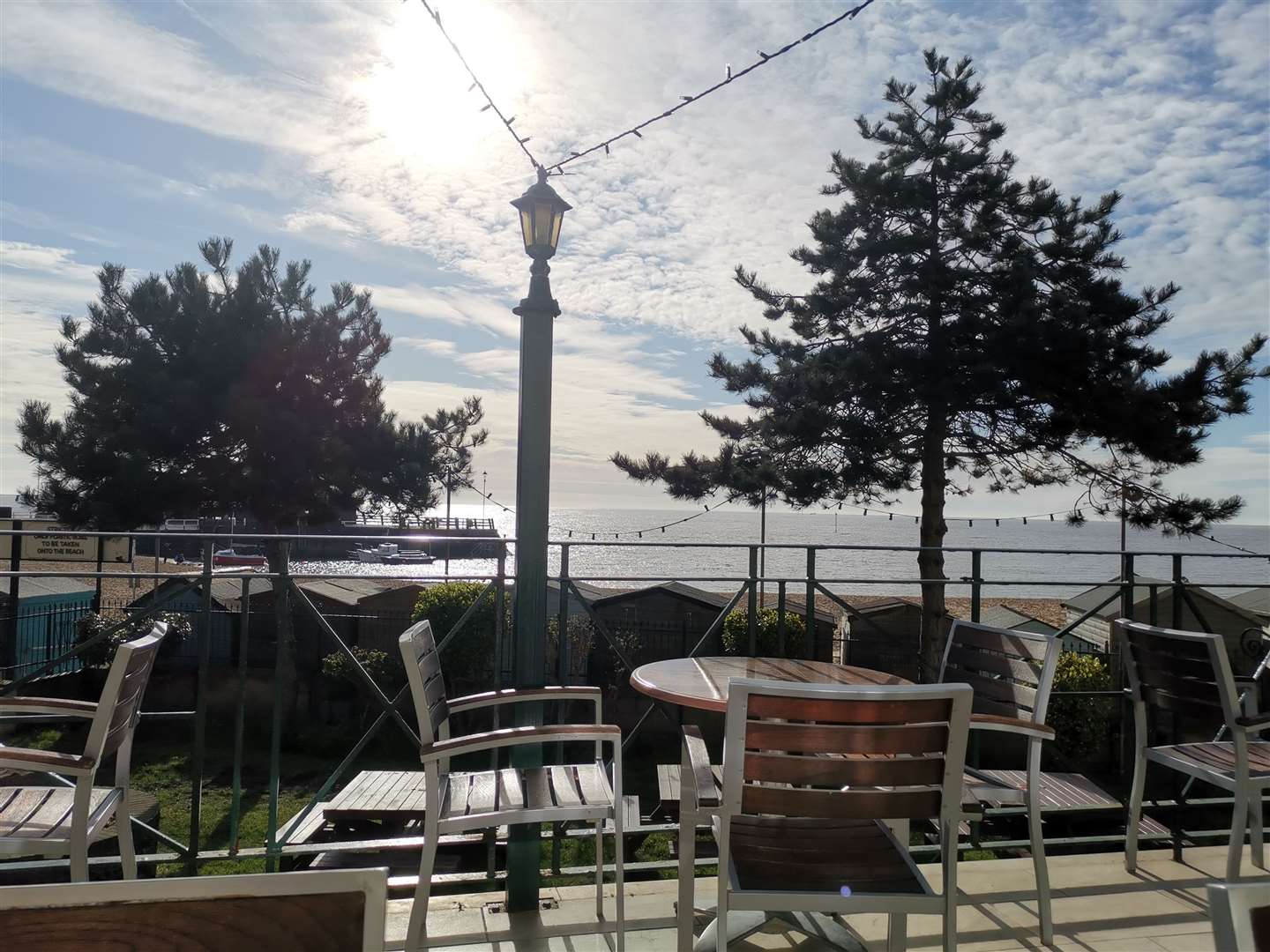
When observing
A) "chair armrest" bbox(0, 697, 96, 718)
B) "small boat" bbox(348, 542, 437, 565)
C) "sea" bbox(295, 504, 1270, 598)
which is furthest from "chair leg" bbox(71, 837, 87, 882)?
"small boat" bbox(348, 542, 437, 565)

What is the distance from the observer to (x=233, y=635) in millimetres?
16812

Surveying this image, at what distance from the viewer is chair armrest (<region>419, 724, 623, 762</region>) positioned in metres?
1.95

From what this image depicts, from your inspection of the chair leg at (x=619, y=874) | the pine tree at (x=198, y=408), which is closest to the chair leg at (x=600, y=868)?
the chair leg at (x=619, y=874)

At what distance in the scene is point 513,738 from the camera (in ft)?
6.81

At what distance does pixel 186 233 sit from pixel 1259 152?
17990 millimetres

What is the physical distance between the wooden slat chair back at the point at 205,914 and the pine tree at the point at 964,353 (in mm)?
13901

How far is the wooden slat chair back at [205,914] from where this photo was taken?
61cm

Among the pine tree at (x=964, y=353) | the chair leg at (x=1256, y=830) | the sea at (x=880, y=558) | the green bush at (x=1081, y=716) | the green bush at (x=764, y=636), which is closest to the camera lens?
the chair leg at (x=1256, y=830)

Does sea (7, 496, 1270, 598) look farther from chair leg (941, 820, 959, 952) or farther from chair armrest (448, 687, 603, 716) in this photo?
chair leg (941, 820, 959, 952)

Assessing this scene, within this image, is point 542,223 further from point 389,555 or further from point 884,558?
point 884,558

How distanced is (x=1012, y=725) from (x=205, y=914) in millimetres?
1933

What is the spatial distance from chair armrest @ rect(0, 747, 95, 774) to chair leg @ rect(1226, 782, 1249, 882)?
2.80 meters

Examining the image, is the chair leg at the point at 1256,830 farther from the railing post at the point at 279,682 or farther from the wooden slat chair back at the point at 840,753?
the railing post at the point at 279,682

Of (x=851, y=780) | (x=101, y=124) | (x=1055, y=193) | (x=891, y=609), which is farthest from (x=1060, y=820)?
(x=101, y=124)
